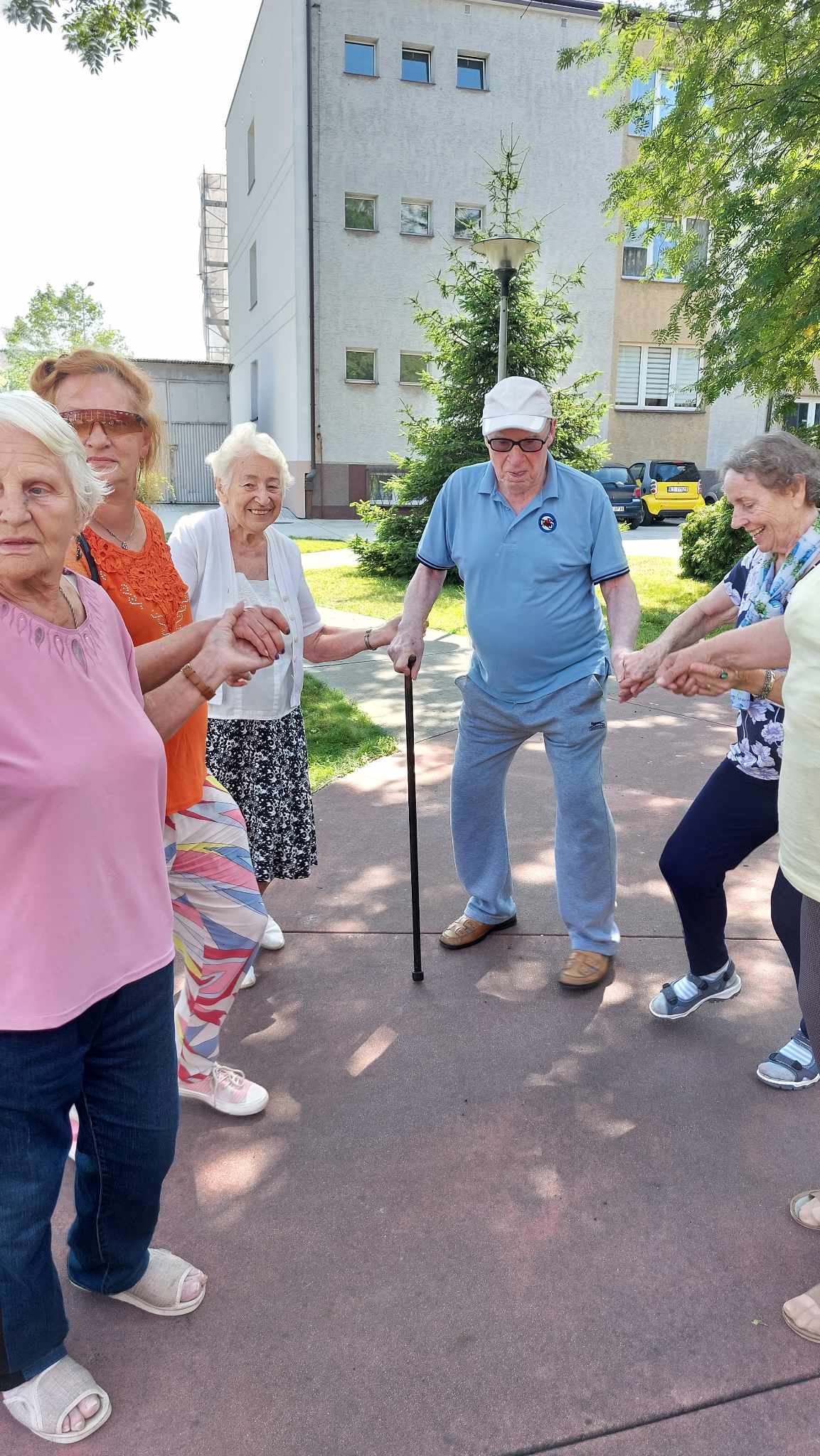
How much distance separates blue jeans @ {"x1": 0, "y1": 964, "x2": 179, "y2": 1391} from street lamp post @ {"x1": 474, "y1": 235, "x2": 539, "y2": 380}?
35.2 feet

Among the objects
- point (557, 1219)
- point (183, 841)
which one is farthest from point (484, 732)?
point (557, 1219)

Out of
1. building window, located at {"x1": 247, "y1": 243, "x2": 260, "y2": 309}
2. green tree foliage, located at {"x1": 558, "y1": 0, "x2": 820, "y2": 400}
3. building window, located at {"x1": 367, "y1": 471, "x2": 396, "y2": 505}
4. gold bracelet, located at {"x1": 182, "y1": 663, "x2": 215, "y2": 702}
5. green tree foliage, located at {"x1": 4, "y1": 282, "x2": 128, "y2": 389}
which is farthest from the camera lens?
green tree foliage, located at {"x1": 4, "y1": 282, "x2": 128, "y2": 389}

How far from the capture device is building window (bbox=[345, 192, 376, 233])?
2580 cm

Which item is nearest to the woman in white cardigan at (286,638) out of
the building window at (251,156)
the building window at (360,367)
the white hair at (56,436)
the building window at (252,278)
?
the white hair at (56,436)

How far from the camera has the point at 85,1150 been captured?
2.18 meters

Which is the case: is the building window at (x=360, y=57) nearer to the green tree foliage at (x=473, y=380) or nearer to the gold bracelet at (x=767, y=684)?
the green tree foliage at (x=473, y=380)

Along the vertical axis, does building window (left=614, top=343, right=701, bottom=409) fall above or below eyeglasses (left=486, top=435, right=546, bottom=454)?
above

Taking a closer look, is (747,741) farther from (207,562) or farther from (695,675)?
(207,562)

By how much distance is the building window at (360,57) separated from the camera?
25.1 metres

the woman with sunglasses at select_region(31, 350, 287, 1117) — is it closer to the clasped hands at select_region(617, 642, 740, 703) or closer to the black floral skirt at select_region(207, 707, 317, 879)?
the black floral skirt at select_region(207, 707, 317, 879)

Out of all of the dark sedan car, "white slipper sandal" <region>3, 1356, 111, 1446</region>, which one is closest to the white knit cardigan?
"white slipper sandal" <region>3, 1356, 111, 1446</region>

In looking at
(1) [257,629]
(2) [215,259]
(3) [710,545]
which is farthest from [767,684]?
(2) [215,259]

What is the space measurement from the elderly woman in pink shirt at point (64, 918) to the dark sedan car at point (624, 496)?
2353 cm

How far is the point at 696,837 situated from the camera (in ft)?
11.0
